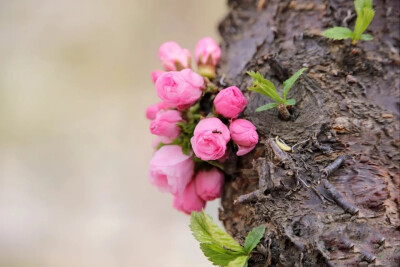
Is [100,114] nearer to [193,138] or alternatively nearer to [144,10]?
[144,10]

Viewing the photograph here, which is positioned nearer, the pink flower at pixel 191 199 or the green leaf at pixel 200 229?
the green leaf at pixel 200 229

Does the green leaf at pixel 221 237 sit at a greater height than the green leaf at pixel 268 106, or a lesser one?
lesser

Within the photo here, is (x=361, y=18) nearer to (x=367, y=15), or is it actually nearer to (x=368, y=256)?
(x=367, y=15)

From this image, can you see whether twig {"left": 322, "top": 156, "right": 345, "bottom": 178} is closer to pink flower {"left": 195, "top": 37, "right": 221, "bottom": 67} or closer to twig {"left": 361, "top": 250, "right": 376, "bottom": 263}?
twig {"left": 361, "top": 250, "right": 376, "bottom": 263}

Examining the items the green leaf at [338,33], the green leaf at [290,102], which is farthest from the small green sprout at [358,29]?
the green leaf at [290,102]

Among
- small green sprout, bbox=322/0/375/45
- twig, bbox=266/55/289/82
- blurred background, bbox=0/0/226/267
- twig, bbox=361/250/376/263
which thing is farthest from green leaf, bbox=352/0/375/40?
blurred background, bbox=0/0/226/267

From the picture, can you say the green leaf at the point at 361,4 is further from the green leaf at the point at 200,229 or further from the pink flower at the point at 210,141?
the green leaf at the point at 200,229

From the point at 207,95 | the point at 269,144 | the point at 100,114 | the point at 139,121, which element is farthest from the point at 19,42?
the point at 269,144

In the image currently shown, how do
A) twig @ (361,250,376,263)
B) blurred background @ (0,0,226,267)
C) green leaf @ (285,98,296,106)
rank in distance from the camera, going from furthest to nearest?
blurred background @ (0,0,226,267) → green leaf @ (285,98,296,106) → twig @ (361,250,376,263)
